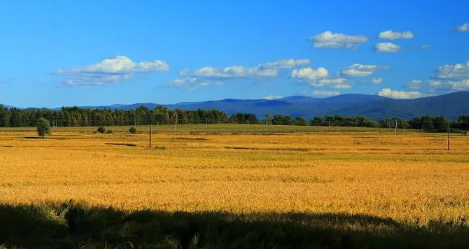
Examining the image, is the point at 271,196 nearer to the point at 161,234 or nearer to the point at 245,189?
the point at 245,189

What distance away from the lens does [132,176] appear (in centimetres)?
3048

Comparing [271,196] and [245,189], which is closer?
[271,196]

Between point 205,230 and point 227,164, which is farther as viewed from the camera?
point 227,164

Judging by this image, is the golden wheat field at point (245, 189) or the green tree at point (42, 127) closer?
the golden wheat field at point (245, 189)

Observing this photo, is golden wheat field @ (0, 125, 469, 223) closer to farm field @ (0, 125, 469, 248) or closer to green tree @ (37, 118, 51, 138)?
farm field @ (0, 125, 469, 248)

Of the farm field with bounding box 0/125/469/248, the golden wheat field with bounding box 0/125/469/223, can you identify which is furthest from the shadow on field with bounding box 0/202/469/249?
the golden wheat field with bounding box 0/125/469/223

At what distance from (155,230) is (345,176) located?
2512 centimetres

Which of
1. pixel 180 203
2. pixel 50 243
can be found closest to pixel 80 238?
pixel 50 243

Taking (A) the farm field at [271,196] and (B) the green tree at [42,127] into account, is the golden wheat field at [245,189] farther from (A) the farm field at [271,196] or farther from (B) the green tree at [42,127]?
(B) the green tree at [42,127]

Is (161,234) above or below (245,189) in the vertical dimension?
above

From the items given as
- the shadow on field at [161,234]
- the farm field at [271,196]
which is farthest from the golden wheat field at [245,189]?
the shadow on field at [161,234]

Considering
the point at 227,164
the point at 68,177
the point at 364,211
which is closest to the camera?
the point at 364,211

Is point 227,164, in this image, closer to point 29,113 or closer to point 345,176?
point 345,176

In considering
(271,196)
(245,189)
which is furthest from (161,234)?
(245,189)
